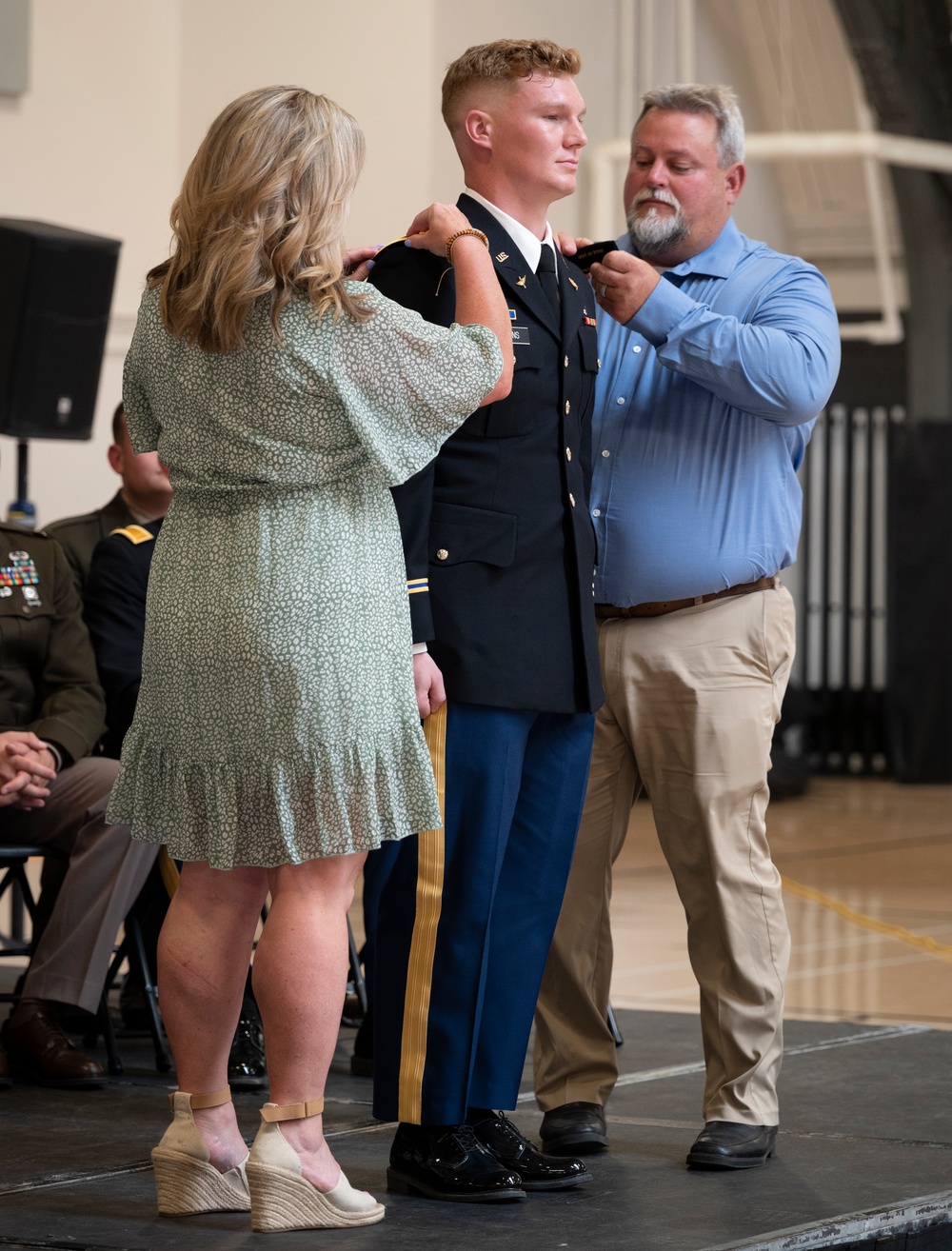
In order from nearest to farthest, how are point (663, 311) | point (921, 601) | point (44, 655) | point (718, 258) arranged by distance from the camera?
1. point (663, 311)
2. point (718, 258)
3. point (44, 655)
4. point (921, 601)

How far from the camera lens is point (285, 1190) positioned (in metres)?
2.21

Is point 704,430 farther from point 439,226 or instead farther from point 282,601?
point 282,601

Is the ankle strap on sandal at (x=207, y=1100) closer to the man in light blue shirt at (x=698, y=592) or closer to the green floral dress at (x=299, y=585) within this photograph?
the green floral dress at (x=299, y=585)

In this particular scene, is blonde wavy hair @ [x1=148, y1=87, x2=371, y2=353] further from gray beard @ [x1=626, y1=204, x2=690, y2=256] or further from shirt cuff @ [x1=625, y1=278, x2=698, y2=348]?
gray beard @ [x1=626, y1=204, x2=690, y2=256]

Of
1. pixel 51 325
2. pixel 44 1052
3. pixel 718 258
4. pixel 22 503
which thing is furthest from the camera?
pixel 51 325

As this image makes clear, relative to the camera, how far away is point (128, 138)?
26.6ft

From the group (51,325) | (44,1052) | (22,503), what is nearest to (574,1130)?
(44,1052)

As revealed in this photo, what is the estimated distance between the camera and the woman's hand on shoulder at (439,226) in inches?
92.9

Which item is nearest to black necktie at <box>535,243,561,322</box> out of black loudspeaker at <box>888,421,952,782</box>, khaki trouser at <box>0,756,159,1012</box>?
khaki trouser at <box>0,756,159,1012</box>

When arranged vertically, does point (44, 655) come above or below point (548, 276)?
below

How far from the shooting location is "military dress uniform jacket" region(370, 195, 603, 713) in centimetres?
241

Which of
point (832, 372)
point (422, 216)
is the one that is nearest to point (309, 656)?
point (422, 216)

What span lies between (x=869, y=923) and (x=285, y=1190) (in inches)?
163

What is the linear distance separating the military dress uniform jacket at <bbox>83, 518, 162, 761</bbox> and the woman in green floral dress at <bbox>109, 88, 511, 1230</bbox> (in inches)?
58.8
